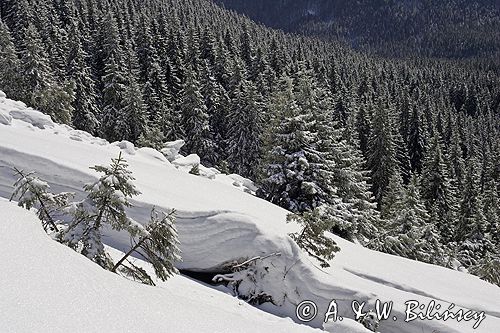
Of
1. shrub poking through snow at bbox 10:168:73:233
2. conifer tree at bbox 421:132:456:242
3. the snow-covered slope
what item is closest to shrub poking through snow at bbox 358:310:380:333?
the snow-covered slope

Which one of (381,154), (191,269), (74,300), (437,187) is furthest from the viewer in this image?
(381,154)

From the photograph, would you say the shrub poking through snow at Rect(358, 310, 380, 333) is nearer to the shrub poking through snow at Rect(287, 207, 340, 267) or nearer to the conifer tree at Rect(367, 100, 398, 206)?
the shrub poking through snow at Rect(287, 207, 340, 267)

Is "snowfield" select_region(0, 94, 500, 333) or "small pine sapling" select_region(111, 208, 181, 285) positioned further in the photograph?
"small pine sapling" select_region(111, 208, 181, 285)

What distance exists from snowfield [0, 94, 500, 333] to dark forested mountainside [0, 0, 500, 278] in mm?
1669

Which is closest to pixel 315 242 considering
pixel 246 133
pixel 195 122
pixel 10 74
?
pixel 10 74

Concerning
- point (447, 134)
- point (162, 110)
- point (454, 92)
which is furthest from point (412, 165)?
point (454, 92)

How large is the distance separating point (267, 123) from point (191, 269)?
31.0 metres

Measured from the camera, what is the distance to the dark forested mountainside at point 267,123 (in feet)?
61.4

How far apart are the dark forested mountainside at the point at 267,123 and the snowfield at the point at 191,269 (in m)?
1.67

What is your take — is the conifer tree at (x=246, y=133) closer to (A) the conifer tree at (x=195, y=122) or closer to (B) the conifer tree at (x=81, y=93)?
(A) the conifer tree at (x=195, y=122)

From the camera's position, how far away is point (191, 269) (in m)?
6.84

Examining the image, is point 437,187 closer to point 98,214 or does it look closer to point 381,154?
point 381,154

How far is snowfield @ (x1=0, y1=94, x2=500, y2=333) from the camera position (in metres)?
3.12

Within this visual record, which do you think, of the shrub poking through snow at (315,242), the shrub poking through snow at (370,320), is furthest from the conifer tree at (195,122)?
the shrub poking through snow at (370,320)
